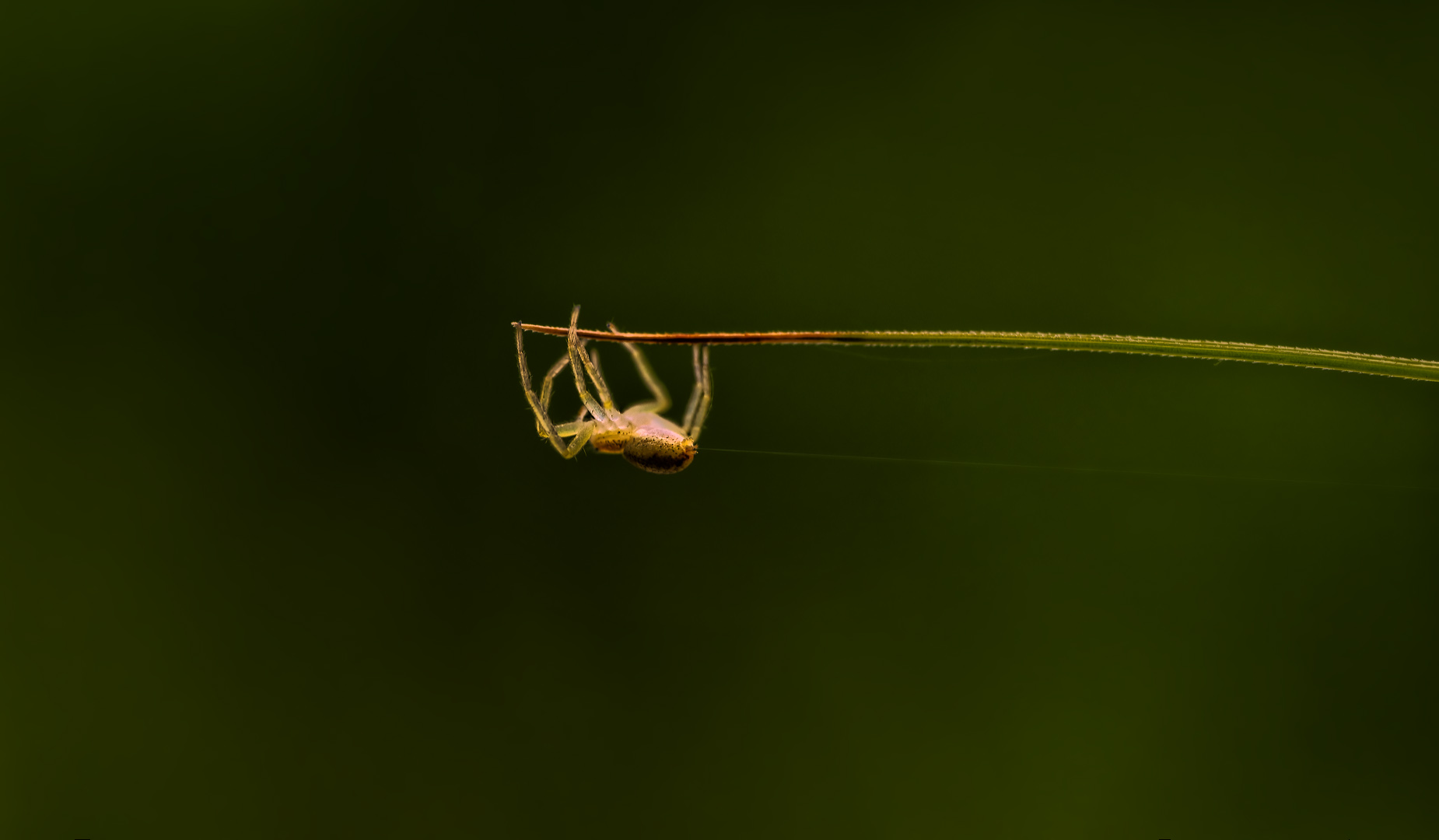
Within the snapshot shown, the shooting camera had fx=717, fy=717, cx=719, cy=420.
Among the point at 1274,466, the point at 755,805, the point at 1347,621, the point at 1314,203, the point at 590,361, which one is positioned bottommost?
the point at 755,805

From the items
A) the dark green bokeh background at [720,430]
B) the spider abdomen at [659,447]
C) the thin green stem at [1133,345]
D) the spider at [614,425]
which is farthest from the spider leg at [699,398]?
the thin green stem at [1133,345]

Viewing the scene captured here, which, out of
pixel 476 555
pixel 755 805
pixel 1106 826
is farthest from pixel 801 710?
pixel 476 555

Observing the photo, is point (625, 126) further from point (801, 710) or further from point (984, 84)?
point (801, 710)

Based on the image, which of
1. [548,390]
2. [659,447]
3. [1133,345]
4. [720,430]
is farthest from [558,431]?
[1133,345]

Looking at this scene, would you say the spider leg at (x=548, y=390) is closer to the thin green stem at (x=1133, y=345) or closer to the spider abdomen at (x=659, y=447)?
the spider abdomen at (x=659, y=447)

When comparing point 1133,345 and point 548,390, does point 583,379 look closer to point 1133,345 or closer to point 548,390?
point 548,390

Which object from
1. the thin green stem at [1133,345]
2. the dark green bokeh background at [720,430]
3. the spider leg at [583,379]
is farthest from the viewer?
the dark green bokeh background at [720,430]
